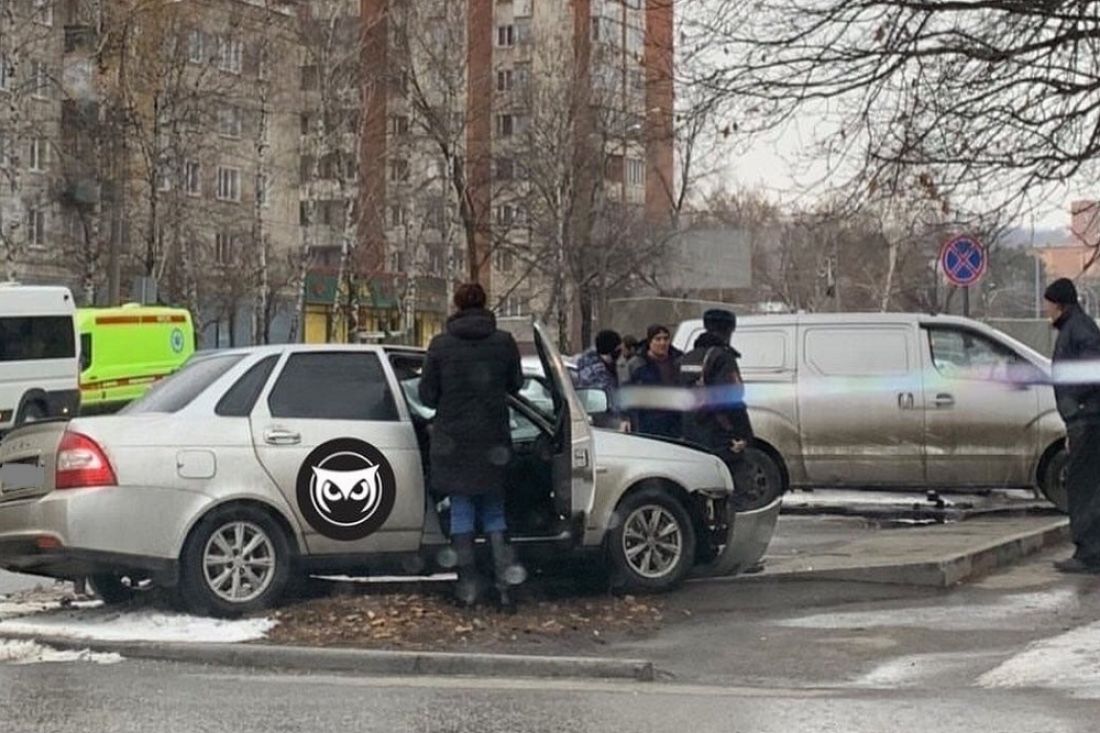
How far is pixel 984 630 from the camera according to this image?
939 centimetres

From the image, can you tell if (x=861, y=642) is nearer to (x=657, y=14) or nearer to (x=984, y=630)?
(x=984, y=630)

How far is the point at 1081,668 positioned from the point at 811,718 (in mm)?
1778

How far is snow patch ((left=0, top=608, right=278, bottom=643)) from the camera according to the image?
8.69 meters

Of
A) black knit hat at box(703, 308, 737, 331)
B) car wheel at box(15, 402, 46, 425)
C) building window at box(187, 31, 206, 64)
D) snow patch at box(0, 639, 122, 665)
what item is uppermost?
building window at box(187, 31, 206, 64)

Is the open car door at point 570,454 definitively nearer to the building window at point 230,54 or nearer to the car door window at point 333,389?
the car door window at point 333,389

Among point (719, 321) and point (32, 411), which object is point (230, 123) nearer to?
point (32, 411)

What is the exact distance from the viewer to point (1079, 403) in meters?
11.0

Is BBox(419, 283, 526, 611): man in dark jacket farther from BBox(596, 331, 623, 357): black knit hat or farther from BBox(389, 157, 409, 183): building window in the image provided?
BBox(389, 157, 409, 183): building window

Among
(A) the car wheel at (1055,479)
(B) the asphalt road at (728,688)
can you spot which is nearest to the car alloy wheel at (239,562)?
(B) the asphalt road at (728,688)

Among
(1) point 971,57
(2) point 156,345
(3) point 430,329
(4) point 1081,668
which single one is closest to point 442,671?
(4) point 1081,668

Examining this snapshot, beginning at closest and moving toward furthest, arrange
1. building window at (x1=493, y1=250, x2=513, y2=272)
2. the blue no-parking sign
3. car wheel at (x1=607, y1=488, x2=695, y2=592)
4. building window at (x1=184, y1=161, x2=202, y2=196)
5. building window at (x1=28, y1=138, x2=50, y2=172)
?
car wheel at (x1=607, y1=488, x2=695, y2=592) < the blue no-parking sign < building window at (x1=184, y1=161, x2=202, y2=196) < building window at (x1=28, y1=138, x2=50, y2=172) < building window at (x1=493, y1=250, x2=513, y2=272)

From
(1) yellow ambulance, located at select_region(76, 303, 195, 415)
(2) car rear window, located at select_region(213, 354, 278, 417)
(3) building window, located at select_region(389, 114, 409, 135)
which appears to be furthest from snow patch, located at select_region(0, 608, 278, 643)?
(3) building window, located at select_region(389, 114, 409, 135)

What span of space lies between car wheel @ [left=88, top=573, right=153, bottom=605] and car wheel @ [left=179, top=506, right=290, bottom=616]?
2.72 feet

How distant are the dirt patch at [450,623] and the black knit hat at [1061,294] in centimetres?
360
